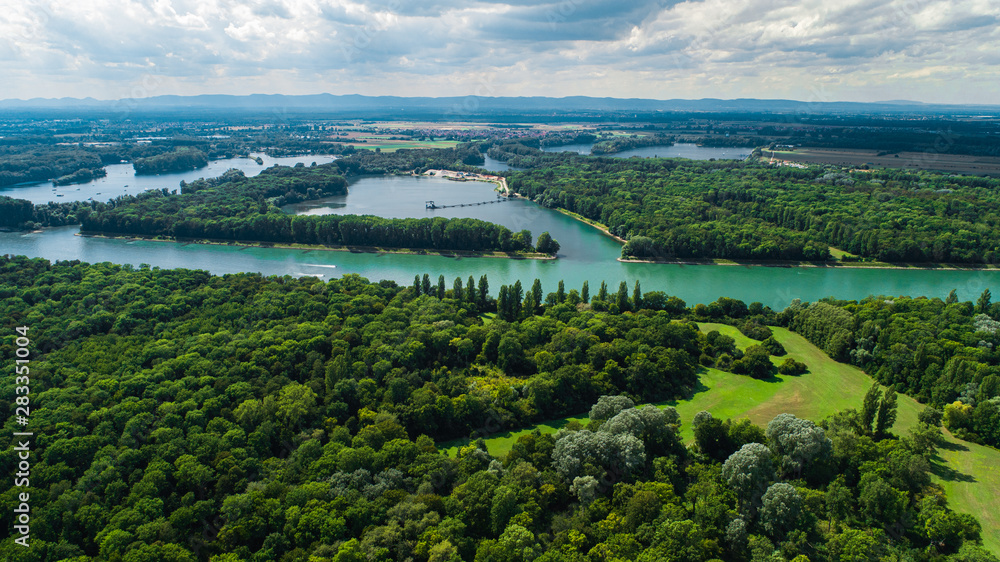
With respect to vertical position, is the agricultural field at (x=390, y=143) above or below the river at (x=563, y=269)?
above

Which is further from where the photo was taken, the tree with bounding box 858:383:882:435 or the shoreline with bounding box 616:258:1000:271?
the shoreline with bounding box 616:258:1000:271

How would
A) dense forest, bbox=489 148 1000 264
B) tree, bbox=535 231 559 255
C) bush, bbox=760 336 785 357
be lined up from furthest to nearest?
tree, bbox=535 231 559 255
dense forest, bbox=489 148 1000 264
bush, bbox=760 336 785 357

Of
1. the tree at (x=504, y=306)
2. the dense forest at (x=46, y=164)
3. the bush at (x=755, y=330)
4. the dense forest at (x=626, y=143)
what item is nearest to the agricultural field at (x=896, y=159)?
the dense forest at (x=626, y=143)

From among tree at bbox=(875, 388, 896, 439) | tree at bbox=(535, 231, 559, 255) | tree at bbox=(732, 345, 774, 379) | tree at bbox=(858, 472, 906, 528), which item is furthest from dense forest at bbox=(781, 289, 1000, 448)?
tree at bbox=(535, 231, 559, 255)

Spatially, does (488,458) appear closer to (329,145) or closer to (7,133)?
(329,145)

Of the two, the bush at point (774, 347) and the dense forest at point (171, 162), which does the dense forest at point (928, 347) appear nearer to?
the bush at point (774, 347)

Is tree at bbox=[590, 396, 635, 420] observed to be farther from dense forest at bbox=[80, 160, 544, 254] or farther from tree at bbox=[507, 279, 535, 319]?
dense forest at bbox=[80, 160, 544, 254]
